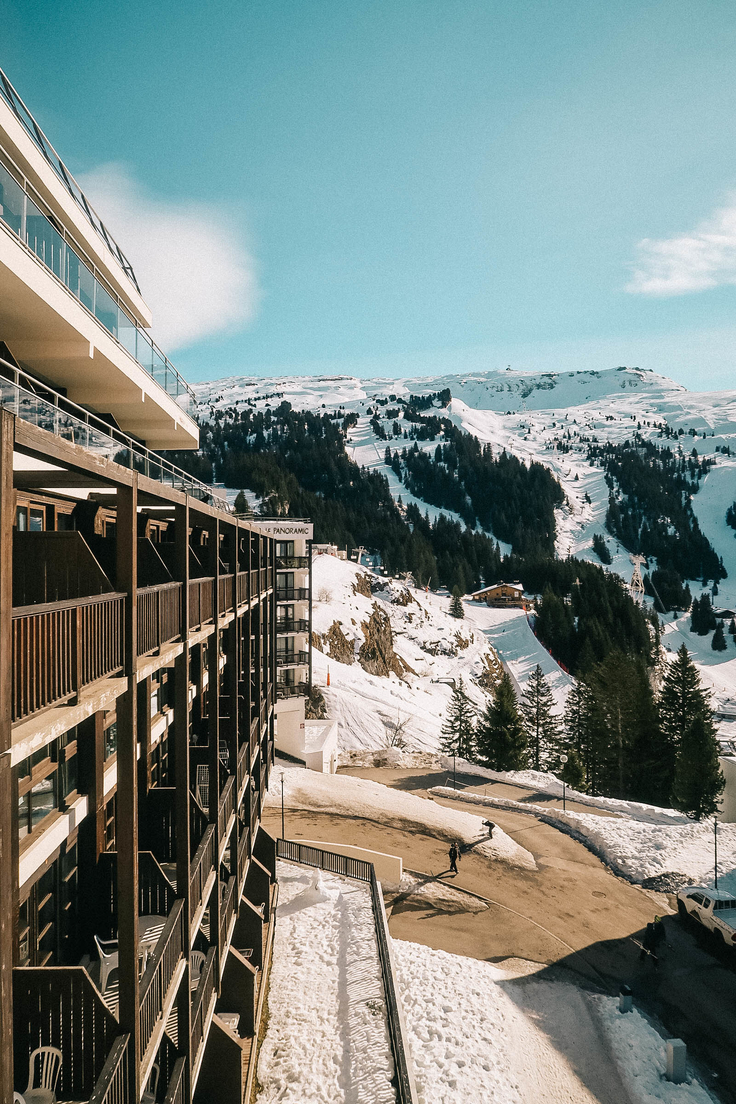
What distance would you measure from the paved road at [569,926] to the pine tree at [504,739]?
52.2 feet

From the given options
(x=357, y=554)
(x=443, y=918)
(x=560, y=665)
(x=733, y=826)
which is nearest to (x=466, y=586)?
(x=357, y=554)

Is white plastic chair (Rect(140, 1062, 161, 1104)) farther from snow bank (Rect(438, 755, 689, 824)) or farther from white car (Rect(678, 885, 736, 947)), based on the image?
snow bank (Rect(438, 755, 689, 824))

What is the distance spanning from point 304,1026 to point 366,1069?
2.15 metres

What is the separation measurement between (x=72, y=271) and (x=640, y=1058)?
23.0 meters

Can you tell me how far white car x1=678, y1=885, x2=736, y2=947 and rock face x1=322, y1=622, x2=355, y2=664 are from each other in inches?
1853

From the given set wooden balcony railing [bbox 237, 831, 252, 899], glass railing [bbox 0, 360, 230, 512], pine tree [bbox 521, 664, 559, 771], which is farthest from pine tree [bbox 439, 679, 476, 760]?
glass railing [bbox 0, 360, 230, 512]

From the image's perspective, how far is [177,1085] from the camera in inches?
300

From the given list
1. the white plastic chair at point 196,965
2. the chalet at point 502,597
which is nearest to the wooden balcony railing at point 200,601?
the white plastic chair at point 196,965

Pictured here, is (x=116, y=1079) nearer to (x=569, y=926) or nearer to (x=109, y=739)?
(x=109, y=739)

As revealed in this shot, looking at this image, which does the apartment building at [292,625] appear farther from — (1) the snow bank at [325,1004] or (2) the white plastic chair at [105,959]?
(2) the white plastic chair at [105,959]

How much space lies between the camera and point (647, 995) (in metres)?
17.4

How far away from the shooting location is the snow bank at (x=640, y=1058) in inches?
540

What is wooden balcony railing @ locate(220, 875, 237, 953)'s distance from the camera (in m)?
11.3

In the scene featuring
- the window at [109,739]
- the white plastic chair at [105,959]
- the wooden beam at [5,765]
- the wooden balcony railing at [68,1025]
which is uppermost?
the wooden beam at [5,765]
